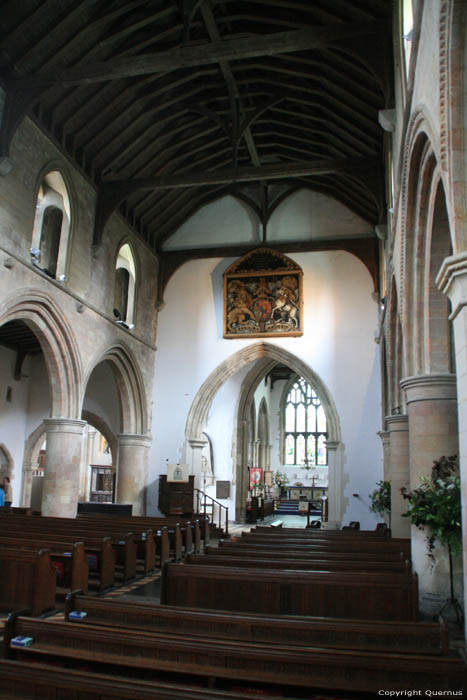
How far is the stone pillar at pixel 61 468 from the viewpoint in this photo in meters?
11.0

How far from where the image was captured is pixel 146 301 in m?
15.6

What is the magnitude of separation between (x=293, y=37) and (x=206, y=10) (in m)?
2.02

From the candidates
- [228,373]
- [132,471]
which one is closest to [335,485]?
[228,373]

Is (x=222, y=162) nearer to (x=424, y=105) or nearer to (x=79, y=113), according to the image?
(x=79, y=113)

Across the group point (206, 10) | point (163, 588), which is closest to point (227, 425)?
point (206, 10)

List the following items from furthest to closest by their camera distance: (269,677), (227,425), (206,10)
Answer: (227,425) < (206,10) < (269,677)

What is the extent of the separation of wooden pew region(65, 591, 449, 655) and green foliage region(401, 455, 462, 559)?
256cm

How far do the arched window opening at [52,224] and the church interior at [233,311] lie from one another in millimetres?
62

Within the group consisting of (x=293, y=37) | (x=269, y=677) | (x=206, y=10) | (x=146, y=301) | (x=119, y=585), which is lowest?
(x=119, y=585)

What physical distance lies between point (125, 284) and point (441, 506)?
10.8 metres

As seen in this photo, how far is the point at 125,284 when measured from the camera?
14898 mm

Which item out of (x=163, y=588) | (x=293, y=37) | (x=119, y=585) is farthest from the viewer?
(x=293, y=37)

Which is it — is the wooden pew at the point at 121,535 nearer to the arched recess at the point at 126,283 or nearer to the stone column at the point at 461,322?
the stone column at the point at 461,322

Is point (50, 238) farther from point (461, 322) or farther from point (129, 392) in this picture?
point (461, 322)
